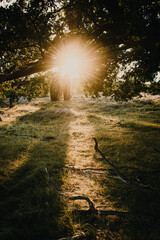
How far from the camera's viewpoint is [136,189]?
3803 mm

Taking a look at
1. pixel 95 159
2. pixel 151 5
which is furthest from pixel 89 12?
pixel 95 159

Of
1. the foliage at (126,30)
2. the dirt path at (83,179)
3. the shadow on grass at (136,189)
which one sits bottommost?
the dirt path at (83,179)

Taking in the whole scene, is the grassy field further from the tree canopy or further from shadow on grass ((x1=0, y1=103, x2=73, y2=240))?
the tree canopy

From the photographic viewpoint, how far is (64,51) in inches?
223

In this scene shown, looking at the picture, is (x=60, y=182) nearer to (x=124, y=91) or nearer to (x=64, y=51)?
(x=64, y=51)

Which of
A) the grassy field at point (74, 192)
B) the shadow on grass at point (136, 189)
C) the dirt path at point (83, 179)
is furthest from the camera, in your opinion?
the dirt path at point (83, 179)

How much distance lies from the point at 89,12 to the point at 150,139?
7.47 metres

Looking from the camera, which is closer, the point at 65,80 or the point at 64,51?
the point at 64,51

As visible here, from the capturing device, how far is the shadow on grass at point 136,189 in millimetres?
2438

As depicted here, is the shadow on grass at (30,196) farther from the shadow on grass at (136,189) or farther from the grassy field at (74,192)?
the shadow on grass at (136,189)

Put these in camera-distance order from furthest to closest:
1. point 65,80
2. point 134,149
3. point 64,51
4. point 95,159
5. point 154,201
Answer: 1. point 65,80
2. point 134,149
3. point 95,159
4. point 64,51
5. point 154,201

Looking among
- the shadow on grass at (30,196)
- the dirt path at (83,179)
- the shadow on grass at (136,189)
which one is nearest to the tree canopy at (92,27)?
the shadow on grass at (136,189)

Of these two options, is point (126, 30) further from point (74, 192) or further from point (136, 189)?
point (74, 192)

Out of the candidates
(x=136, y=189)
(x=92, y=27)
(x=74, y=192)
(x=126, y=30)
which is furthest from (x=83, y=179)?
(x=92, y=27)
